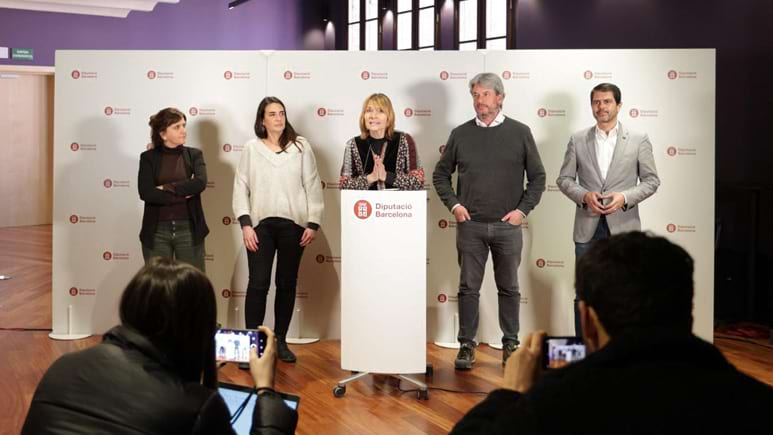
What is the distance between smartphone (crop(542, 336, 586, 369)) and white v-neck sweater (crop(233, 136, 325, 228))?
10.8 ft

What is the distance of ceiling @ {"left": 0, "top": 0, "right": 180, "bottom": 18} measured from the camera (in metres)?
10.1

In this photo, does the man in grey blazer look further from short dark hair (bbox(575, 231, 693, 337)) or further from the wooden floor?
short dark hair (bbox(575, 231, 693, 337))

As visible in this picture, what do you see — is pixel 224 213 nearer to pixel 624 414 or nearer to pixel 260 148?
pixel 260 148

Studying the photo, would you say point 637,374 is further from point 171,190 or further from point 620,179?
point 171,190

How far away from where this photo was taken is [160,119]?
5016 mm

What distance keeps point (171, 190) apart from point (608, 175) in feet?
8.63

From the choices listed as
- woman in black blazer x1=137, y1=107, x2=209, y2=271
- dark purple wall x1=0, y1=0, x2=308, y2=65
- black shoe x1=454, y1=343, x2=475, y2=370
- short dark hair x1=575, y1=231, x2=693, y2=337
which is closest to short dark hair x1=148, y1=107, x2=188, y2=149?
woman in black blazer x1=137, y1=107, x2=209, y2=271

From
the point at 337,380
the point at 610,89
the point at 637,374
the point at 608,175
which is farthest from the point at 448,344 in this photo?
the point at 637,374

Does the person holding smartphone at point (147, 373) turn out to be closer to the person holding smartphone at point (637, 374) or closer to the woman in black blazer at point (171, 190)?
the person holding smartphone at point (637, 374)

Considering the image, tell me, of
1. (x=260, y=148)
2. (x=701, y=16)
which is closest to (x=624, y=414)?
(x=260, y=148)

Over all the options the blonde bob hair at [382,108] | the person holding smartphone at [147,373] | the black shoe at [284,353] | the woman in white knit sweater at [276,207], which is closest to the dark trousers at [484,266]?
the blonde bob hair at [382,108]

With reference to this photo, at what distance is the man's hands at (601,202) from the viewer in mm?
4734

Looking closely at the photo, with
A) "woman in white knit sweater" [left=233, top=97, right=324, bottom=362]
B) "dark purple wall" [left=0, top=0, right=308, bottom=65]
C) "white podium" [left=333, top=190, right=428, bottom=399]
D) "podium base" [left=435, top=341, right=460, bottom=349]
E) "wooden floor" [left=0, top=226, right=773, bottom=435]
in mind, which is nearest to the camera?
"wooden floor" [left=0, top=226, right=773, bottom=435]

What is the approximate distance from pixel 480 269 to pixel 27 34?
8898 mm
